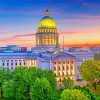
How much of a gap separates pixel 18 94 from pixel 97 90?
18590mm

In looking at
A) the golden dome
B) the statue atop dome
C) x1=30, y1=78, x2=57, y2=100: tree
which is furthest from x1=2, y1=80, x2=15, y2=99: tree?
the statue atop dome

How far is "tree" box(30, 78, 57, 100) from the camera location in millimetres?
51312

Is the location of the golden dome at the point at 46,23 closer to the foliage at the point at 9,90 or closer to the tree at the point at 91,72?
the tree at the point at 91,72

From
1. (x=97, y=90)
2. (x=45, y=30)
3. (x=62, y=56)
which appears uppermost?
(x=45, y=30)

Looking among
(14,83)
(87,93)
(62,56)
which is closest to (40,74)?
(14,83)

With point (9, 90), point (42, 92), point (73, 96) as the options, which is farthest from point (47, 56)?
point (73, 96)

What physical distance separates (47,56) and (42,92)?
176ft

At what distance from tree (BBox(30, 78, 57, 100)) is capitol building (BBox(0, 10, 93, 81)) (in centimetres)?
4471

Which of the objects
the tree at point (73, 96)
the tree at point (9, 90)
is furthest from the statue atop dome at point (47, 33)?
the tree at point (73, 96)

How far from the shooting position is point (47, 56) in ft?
346

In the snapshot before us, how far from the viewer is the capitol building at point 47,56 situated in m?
103

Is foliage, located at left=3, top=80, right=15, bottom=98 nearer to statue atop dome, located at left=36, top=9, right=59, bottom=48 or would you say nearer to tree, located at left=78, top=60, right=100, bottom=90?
tree, located at left=78, top=60, right=100, bottom=90

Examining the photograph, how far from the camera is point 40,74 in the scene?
209 feet

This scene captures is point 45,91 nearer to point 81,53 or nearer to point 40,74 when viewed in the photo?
point 40,74
